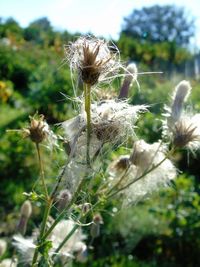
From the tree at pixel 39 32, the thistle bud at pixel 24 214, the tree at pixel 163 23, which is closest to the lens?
the thistle bud at pixel 24 214

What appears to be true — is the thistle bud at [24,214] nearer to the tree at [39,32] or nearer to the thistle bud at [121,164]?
the thistle bud at [121,164]

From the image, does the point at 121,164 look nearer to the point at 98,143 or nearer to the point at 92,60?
the point at 98,143

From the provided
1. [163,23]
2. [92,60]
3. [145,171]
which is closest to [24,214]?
[145,171]

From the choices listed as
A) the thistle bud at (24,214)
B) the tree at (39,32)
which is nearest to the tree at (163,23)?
the tree at (39,32)

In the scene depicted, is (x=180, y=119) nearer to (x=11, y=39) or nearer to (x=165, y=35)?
(x=11, y=39)

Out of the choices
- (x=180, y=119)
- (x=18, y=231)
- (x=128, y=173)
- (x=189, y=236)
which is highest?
(x=180, y=119)

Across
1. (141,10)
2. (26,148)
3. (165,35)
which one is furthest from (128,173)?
(141,10)
